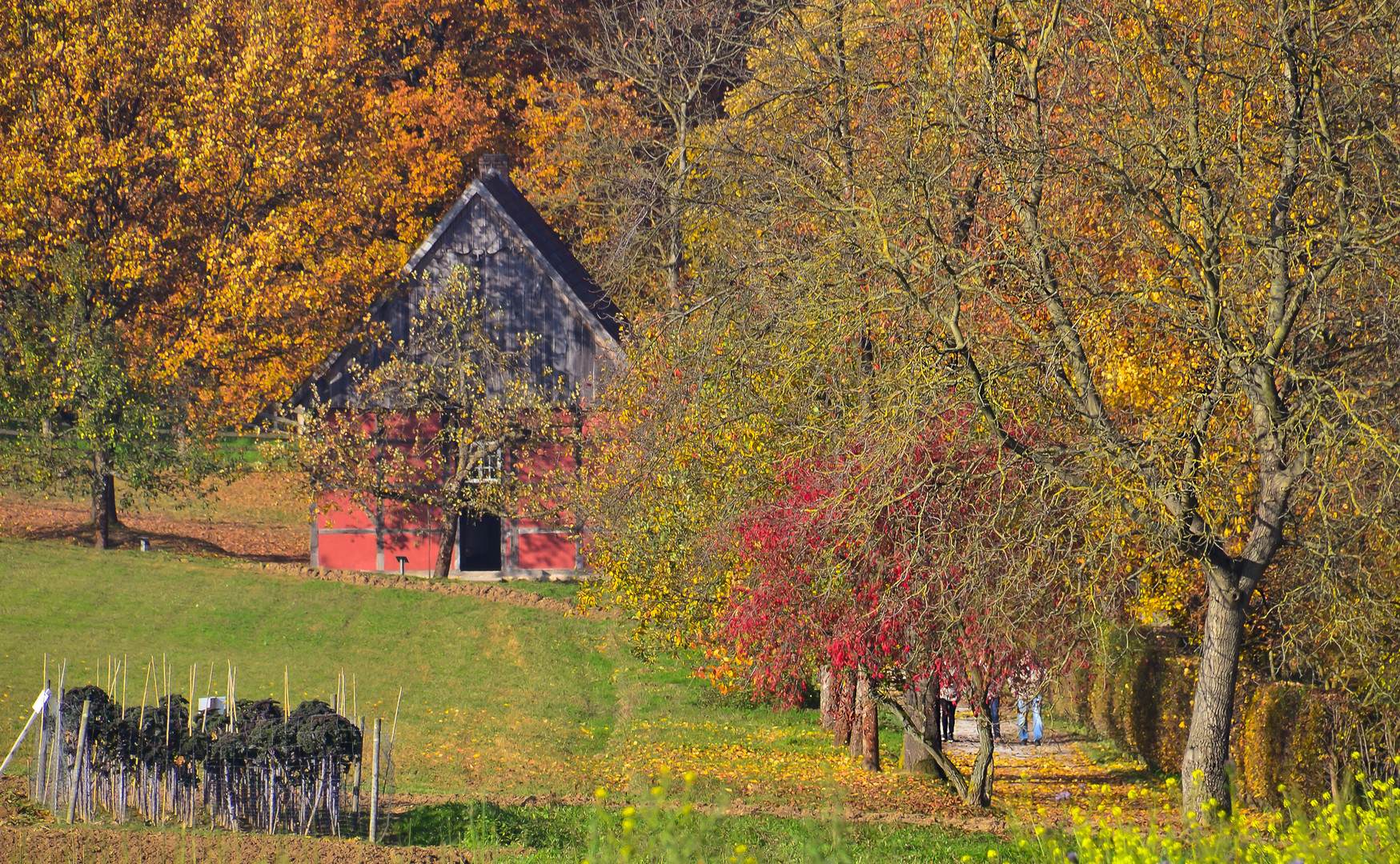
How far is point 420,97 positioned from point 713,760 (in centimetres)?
2410

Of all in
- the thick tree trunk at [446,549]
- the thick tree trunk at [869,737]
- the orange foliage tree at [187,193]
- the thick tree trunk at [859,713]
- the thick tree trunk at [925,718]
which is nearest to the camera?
the thick tree trunk at [859,713]

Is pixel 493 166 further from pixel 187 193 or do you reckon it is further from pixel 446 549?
pixel 446 549

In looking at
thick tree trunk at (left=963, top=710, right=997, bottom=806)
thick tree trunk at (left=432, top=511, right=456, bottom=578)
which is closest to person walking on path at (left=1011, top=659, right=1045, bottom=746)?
thick tree trunk at (left=963, top=710, right=997, bottom=806)

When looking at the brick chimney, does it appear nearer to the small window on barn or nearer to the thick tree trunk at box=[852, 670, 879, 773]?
the small window on barn

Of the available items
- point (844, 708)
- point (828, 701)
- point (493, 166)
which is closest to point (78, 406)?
point (493, 166)

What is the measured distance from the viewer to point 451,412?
2678 cm

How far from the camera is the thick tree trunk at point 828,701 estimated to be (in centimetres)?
1472

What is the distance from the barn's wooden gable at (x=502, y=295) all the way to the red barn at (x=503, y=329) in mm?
17

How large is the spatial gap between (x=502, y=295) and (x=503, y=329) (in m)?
0.70

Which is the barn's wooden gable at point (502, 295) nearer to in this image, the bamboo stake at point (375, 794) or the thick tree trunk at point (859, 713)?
the thick tree trunk at point (859, 713)

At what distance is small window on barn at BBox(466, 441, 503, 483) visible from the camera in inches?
1026

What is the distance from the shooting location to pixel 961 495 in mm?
11336

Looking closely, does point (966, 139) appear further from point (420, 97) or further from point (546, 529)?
point (420, 97)

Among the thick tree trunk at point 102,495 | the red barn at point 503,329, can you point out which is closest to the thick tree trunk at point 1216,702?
the red barn at point 503,329
